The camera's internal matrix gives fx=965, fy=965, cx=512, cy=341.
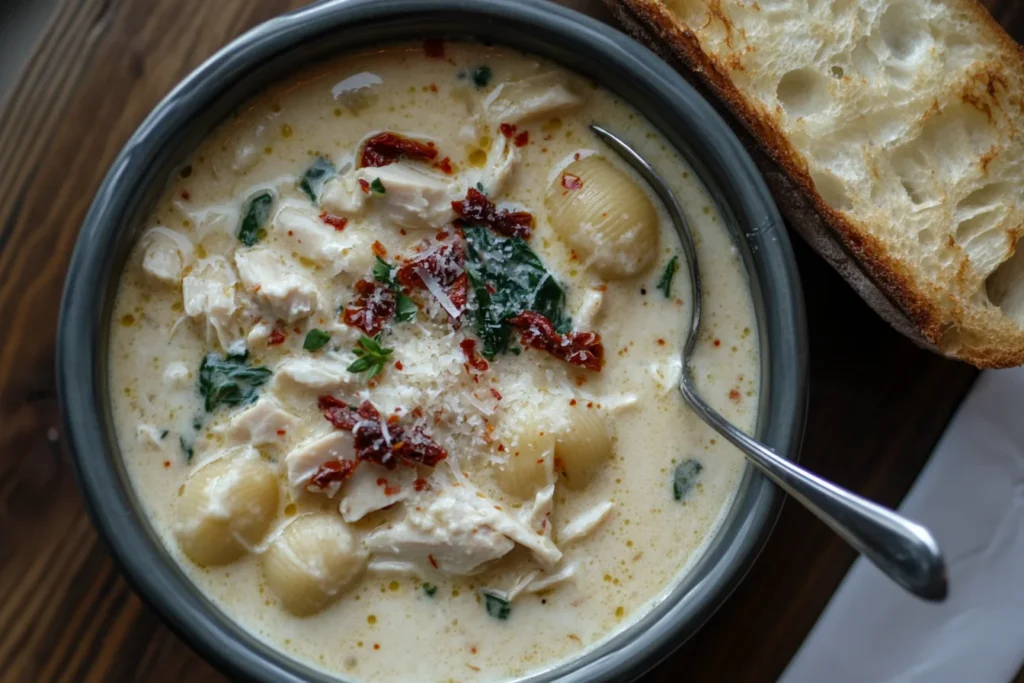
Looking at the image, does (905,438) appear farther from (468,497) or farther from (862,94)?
(468,497)

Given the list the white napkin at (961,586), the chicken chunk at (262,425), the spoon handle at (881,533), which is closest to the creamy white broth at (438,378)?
the chicken chunk at (262,425)

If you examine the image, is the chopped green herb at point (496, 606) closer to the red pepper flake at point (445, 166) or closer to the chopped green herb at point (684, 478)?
the chopped green herb at point (684, 478)

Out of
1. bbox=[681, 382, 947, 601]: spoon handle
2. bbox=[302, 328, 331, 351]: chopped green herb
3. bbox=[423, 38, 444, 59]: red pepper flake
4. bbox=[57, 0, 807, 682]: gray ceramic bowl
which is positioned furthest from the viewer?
bbox=[423, 38, 444, 59]: red pepper flake

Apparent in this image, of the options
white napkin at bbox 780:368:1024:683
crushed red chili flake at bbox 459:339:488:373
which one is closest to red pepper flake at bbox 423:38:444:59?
crushed red chili flake at bbox 459:339:488:373

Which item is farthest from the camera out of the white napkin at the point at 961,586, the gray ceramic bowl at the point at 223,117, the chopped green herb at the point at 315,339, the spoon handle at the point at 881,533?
the white napkin at the point at 961,586

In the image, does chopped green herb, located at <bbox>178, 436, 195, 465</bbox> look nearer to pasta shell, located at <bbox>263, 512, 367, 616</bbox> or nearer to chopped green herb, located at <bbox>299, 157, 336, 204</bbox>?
pasta shell, located at <bbox>263, 512, 367, 616</bbox>

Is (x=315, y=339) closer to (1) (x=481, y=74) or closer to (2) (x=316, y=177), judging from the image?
(2) (x=316, y=177)

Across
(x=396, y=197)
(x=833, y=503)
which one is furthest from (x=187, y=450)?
(x=833, y=503)

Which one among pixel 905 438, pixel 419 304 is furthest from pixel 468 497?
pixel 905 438
